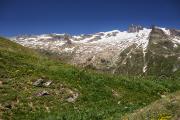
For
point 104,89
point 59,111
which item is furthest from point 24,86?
point 104,89

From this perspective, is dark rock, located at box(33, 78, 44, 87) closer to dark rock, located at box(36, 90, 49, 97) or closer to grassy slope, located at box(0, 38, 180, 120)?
grassy slope, located at box(0, 38, 180, 120)

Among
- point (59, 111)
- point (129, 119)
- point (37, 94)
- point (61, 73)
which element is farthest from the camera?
point (61, 73)

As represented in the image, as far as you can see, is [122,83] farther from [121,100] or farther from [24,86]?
[24,86]

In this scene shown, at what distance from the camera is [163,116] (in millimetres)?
17078

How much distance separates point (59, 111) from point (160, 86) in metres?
14.1

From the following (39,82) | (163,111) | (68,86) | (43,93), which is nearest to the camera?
(163,111)

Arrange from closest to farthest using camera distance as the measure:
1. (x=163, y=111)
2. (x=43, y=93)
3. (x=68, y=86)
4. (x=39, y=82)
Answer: (x=163, y=111)
(x=43, y=93)
(x=39, y=82)
(x=68, y=86)

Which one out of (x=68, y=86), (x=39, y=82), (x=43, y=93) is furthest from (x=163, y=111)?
(x=39, y=82)

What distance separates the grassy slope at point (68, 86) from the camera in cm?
2848

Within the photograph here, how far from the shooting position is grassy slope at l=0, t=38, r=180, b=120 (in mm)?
28484

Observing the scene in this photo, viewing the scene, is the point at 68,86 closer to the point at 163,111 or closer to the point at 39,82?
the point at 39,82

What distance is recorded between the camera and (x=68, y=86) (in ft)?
113

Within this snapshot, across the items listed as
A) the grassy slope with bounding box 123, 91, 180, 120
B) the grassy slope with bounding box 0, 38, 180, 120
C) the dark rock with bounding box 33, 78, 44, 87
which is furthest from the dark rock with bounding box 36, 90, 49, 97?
the grassy slope with bounding box 123, 91, 180, 120

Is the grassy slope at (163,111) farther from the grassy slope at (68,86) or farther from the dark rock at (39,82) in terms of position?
the dark rock at (39,82)
